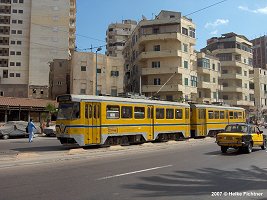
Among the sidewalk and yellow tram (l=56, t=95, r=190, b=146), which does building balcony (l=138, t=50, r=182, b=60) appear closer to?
yellow tram (l=56, t=95, r=190, b=146)

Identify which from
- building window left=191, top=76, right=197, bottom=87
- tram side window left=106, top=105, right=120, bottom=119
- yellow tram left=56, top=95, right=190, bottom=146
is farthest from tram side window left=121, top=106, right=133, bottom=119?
building window left=191, top=76, right=197, bottom=87

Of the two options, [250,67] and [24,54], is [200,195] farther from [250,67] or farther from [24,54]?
[250,67]

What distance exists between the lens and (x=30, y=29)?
74.9 meters

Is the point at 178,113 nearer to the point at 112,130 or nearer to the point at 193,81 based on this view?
the point at 112,130

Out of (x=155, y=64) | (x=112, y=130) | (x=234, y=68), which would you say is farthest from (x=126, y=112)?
(x=234, y=68)

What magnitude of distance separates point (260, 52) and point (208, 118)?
91.9 meters

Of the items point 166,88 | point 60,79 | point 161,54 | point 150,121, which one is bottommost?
point 150,121

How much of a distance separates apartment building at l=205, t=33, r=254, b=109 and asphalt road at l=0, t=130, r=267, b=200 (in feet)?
216

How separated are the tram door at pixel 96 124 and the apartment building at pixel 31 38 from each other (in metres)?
56.1

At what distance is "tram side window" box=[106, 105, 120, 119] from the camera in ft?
65.2

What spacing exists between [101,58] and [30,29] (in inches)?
950

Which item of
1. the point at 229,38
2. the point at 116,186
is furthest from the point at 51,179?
the point at 229,38

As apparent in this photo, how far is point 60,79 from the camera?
63.1 meters

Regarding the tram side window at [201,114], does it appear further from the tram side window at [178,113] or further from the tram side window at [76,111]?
the tram side window at [76,111]
